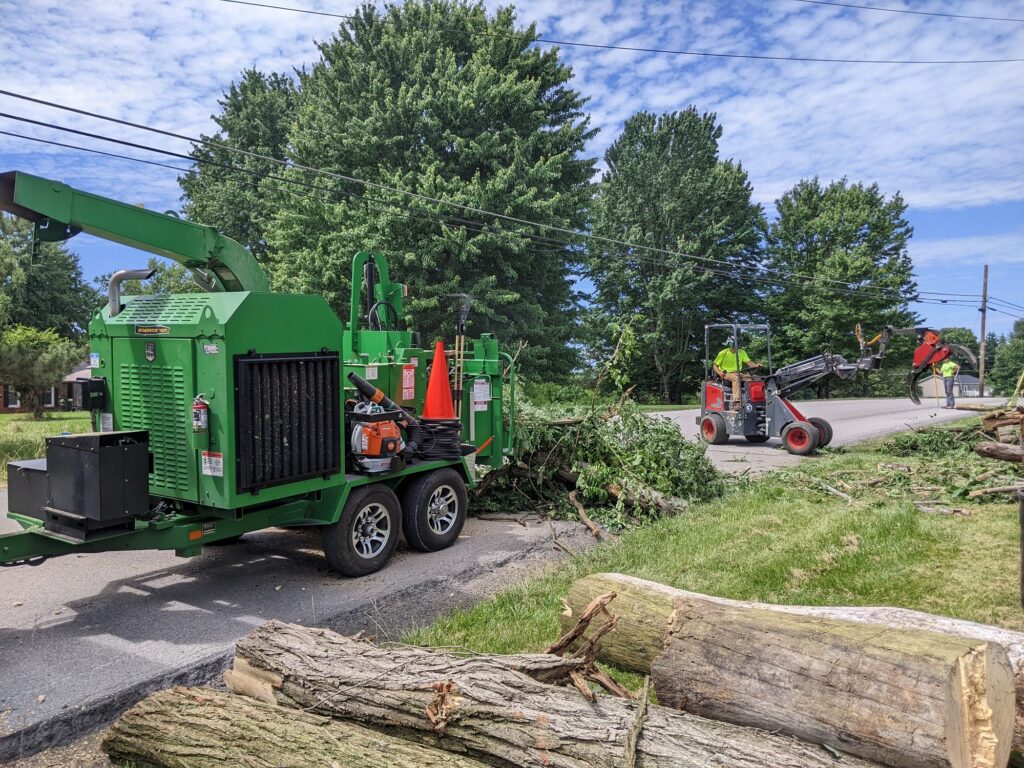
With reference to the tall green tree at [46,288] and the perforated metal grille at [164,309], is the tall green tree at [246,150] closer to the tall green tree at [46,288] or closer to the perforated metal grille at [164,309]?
the tall green tree at [46,288]

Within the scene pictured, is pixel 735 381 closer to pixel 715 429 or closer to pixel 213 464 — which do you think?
pixel 715 429

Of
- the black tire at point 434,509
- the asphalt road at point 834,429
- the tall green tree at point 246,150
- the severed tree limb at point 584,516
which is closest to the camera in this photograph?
the black tire at point 434,509

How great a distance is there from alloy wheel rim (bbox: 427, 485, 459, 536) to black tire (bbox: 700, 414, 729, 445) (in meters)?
10.1

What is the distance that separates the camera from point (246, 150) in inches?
1332

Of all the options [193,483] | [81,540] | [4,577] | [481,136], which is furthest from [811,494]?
[481,136]

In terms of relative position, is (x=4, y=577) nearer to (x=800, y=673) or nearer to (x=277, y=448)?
(x=277, y=448)

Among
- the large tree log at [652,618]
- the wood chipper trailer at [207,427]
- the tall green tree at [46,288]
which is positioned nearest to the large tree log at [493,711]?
the large tree log at [652,618]

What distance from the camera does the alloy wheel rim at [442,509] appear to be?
7.14 m

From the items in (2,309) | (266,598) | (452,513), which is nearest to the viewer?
(266,598)

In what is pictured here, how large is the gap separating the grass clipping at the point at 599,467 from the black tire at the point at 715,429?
6.39 m

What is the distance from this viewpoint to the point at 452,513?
24.4 feet

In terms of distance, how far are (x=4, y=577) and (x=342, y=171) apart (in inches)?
855

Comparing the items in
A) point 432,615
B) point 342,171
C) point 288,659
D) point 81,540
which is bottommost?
point 432,615

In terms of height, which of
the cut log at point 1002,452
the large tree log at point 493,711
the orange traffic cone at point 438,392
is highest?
the orange traffic cone at point 438,392
